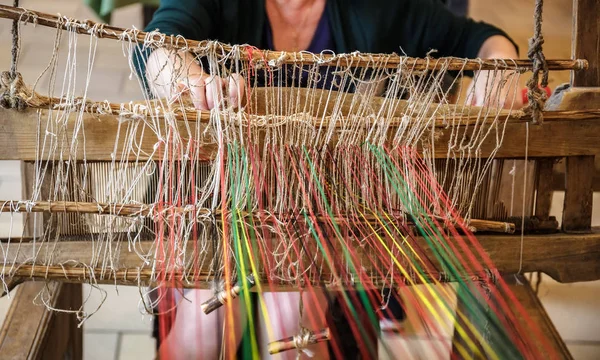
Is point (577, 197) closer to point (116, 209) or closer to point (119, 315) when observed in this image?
point (116, 209)

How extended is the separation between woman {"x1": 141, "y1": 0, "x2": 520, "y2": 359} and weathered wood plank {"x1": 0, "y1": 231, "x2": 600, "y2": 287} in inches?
8.9

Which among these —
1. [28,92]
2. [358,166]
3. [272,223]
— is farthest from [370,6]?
[28,92]

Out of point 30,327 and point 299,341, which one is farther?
point 30,327

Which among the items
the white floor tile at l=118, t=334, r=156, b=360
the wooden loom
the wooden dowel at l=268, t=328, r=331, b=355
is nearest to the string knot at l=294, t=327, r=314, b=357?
the wooden dowel at l=268, t=328, r=331, b=355

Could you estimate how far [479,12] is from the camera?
1.28 metres

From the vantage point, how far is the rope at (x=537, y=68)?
0.72m

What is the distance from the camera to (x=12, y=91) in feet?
2.29

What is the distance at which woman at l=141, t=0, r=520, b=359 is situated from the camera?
0.94 meters

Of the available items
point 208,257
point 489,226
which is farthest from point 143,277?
point 489,226

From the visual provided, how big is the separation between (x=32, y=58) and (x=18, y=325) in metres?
0.76

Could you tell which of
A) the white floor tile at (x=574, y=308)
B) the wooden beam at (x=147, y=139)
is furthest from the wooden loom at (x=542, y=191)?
the white floor tile at (x=574, y=308)

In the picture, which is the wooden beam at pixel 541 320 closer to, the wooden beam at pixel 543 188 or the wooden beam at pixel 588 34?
the wooden beam at pixel 543 188

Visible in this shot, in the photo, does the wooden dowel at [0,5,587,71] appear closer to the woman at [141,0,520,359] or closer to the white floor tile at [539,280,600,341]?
the woman at [141,0,520,359]

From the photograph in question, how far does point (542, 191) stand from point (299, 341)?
20.2 inches
